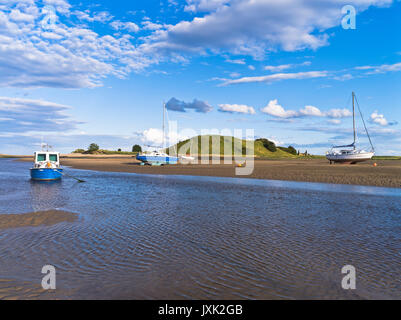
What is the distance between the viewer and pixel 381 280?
23.9 feet

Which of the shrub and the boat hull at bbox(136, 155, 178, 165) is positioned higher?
the shrub

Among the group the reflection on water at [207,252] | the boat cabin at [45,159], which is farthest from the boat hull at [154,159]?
the reflection on water at [207,252]

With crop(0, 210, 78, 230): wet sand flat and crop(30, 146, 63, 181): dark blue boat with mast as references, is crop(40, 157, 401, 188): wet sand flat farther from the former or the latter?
crop(0, 210, 78, 230): wet sand flat

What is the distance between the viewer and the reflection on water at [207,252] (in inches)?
265

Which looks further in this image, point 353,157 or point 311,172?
point 353,157

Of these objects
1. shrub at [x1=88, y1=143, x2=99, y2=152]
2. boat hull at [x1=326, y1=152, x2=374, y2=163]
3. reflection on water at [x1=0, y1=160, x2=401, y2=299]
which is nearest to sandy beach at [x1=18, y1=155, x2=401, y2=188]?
boat hull at [x1=326, y1=152, x2=374, y2=163]

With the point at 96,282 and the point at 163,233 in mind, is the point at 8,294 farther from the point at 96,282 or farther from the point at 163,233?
the point at 163,233

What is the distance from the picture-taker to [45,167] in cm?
3412

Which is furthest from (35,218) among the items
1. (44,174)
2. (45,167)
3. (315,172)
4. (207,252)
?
(315,172)

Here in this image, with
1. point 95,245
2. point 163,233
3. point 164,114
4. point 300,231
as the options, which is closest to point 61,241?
point 95,245

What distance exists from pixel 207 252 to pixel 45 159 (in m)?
33.6

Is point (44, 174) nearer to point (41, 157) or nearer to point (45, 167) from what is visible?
point (45, 167)

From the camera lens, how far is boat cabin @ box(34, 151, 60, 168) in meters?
34.7

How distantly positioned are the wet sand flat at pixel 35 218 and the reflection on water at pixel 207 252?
2.45 ft
